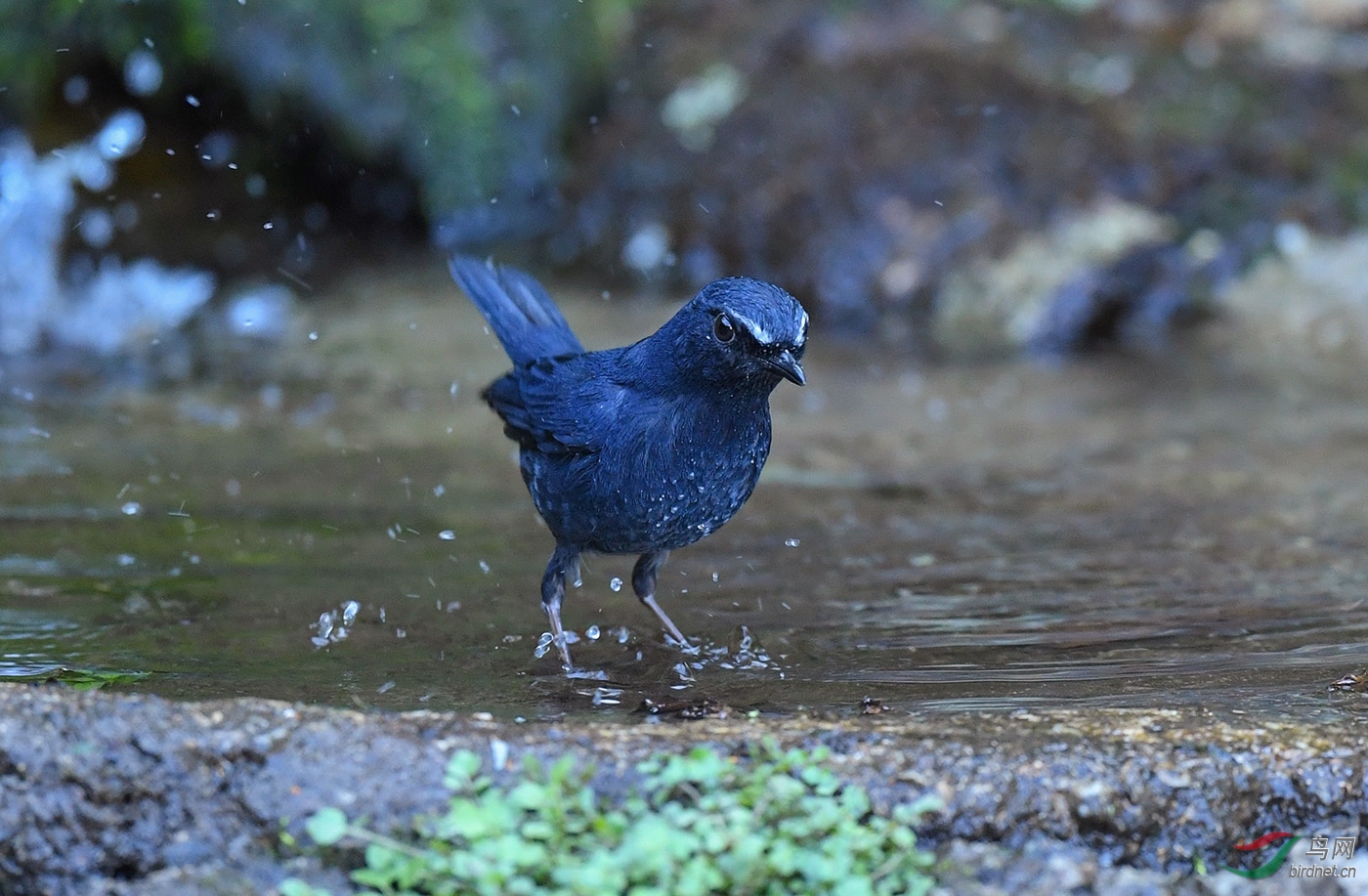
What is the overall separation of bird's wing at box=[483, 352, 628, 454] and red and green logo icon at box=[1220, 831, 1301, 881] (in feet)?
6.40

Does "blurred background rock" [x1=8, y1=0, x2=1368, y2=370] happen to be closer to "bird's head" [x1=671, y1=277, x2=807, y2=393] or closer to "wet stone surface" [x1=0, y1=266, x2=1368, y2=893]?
"wet stone surface" [x1=0, y1=266, x2=1368, y2=893]

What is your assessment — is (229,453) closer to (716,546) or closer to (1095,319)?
(716,546)

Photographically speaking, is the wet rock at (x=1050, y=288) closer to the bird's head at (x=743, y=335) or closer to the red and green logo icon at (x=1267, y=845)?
the bird's head at (x=743, y=335)

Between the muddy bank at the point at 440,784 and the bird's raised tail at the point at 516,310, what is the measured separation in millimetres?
1904

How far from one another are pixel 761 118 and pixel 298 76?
10.2ft

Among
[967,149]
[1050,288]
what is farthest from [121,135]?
[1050,288]

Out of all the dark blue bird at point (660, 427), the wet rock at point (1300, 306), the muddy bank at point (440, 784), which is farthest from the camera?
the wet rock at point (1300, 306)

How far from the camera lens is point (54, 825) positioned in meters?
2.79

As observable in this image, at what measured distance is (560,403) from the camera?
164 inches

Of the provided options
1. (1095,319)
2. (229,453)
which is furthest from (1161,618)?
(1095,319)

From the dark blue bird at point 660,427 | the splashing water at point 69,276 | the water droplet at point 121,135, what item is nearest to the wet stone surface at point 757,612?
the dark blue bird at point 660,427

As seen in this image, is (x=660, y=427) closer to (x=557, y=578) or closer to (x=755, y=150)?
(x=557, y=578)

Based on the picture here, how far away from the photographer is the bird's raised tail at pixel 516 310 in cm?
469

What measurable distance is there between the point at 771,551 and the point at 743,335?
1.68 metres
